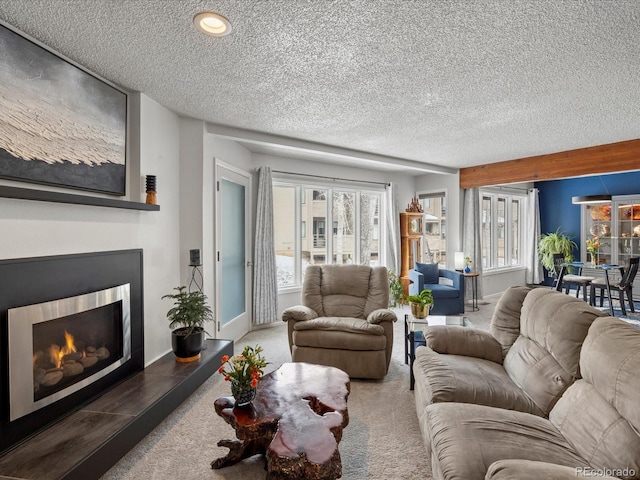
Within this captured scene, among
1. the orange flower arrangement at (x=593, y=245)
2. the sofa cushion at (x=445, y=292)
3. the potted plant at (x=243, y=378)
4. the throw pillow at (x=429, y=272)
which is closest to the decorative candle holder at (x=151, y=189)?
the potted plant at (x=243, y=378)

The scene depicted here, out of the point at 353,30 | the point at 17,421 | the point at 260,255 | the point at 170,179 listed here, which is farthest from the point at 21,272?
the point at 260,255

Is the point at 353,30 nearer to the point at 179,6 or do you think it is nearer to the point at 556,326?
the point at 179,6

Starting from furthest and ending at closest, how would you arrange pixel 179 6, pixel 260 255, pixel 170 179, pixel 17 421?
pixel 260 255 < pixel 170 179 < pixel 17 421 < pixel 179 6

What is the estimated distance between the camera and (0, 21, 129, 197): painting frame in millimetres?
1893

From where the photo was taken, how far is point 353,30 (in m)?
1.89

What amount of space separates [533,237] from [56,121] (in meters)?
8.40

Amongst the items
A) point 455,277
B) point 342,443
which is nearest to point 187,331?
point 342,443

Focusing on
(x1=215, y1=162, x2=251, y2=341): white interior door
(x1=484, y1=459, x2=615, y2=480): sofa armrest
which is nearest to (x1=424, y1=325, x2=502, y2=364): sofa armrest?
(x1=484, y1=459, x2=615, y2=480): sofa armrest

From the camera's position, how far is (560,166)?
478 centimetres

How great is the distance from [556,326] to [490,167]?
4347mm

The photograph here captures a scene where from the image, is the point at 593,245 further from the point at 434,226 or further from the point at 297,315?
the point at 297,315

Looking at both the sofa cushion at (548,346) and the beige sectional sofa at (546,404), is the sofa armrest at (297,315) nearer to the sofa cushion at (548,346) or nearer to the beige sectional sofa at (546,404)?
the beige sectional sofa at (546,404)

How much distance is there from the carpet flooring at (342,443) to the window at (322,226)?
2535mm

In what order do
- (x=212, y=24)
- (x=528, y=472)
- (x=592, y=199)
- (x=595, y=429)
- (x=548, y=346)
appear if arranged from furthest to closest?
1. (x=592, y=199)
2. (x=548, y=346)
3. (x=212, y=24)
4. (x=595, y=429)
5. (x=528, y=472)
